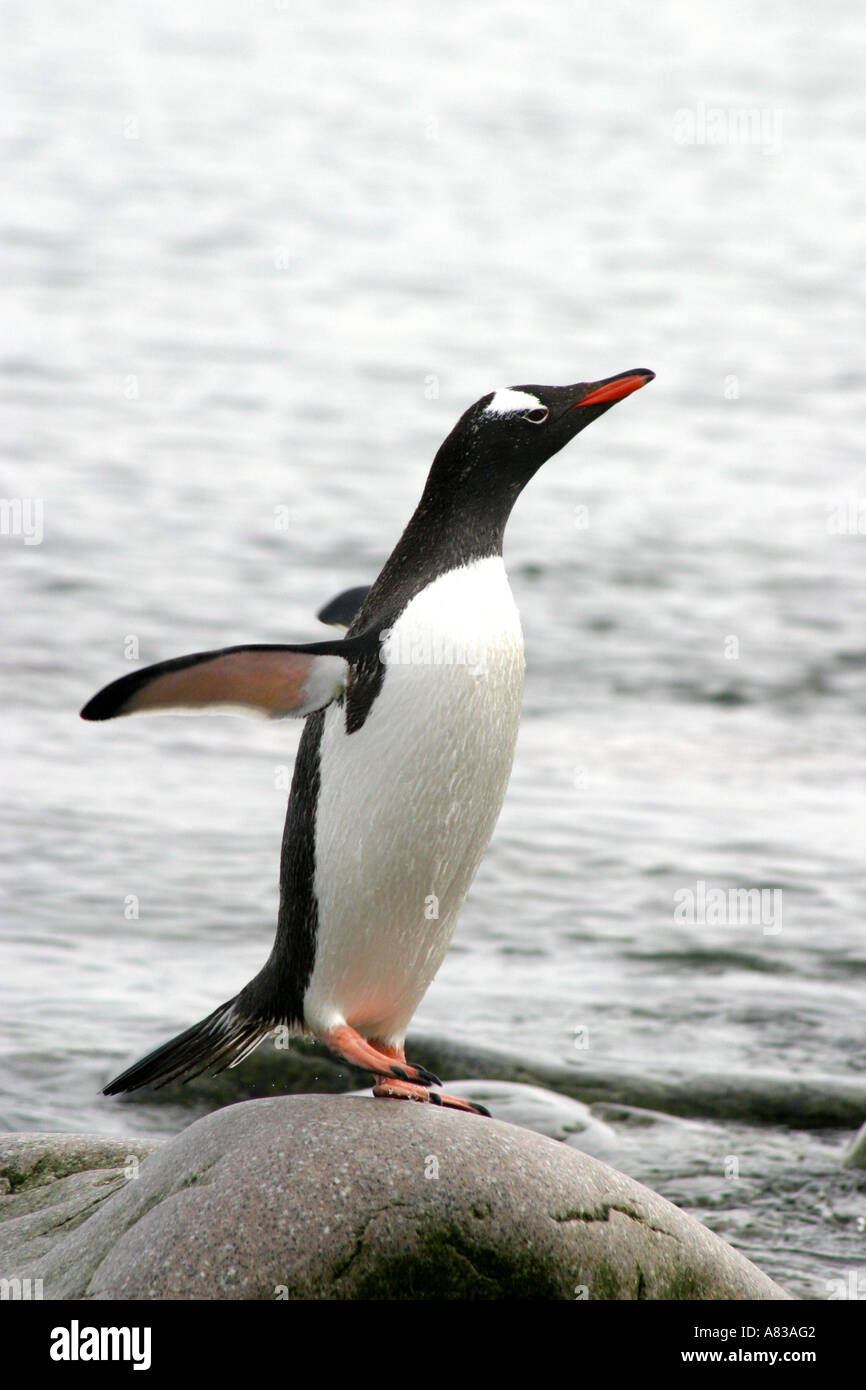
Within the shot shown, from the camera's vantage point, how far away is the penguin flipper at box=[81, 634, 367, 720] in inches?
149

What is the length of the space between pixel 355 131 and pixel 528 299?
934cm

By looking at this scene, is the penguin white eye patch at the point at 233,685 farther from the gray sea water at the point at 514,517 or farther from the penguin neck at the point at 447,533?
the gray sea water at the point at 514,517

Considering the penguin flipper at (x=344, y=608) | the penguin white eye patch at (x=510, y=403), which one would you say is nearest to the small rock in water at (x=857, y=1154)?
the penguin flipper at (x=344, y=608)

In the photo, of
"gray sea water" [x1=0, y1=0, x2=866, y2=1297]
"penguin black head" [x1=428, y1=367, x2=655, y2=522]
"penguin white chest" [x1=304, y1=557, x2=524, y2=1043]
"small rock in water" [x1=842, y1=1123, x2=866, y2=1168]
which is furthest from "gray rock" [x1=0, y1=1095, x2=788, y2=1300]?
"small rock in water" [x1=842, y1=1123, x2=866, y2=1168]

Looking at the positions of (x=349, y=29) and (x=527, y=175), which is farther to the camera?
(x=349, y=29)

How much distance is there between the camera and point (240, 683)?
3.94m

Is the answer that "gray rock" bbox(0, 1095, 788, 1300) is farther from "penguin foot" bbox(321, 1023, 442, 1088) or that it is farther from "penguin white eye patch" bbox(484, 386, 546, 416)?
"penguin white eye patch" bbox(484, 386, 546, 416)

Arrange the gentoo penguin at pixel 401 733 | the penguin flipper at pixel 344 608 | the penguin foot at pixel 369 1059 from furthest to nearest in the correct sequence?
the penguin flipper at pixel 344 608 → the penguin foot at pixel 369 1059 → the gentoo penguin at pixel 401 733

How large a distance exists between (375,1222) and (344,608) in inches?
63.4

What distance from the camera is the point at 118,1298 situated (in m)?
3.69

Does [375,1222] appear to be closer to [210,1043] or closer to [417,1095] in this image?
[417,1095]

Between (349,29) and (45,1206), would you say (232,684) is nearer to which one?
(45,1206)

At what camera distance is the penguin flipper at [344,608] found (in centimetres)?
464
